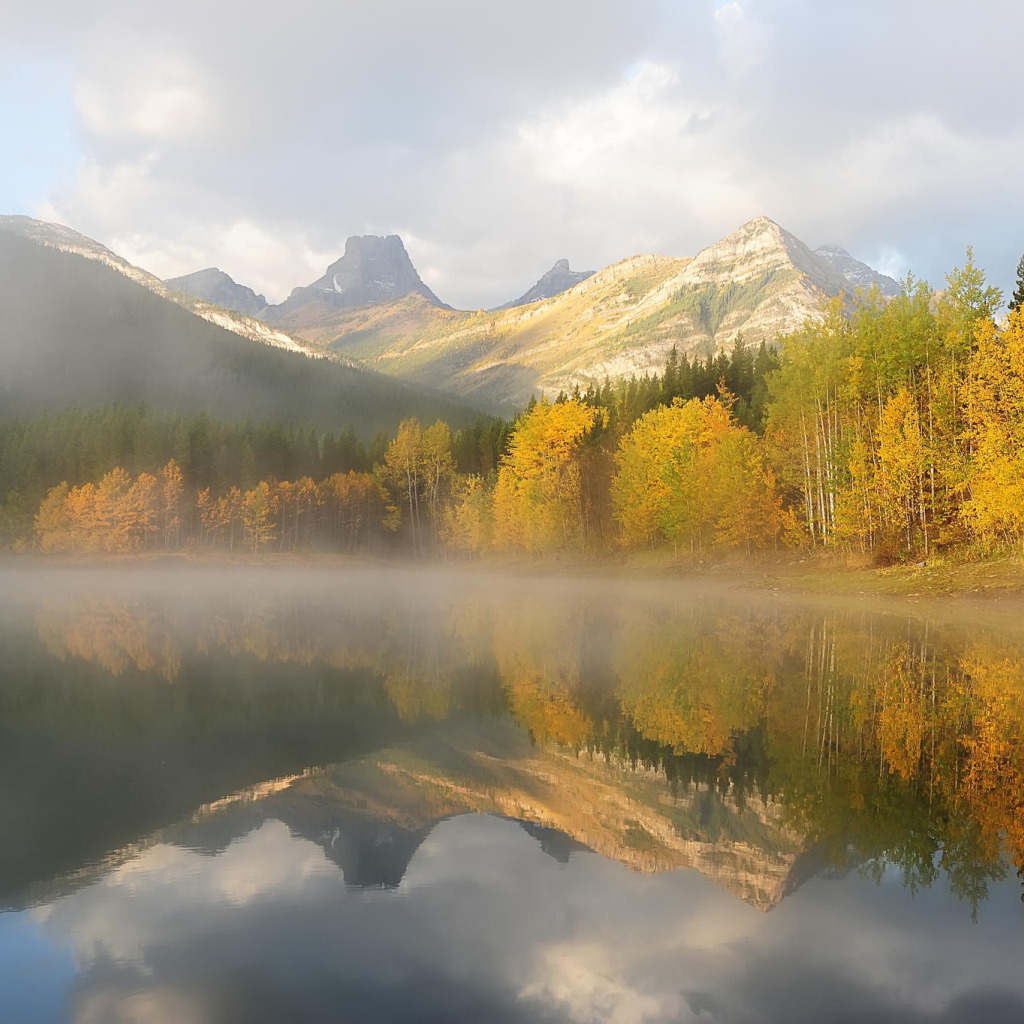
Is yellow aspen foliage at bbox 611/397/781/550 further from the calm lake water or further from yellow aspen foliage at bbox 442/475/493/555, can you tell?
the calm lake water

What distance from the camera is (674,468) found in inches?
2584

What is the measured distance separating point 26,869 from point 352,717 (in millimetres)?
7418

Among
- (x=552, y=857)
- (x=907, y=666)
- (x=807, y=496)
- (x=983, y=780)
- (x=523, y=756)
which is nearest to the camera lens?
(x=552, y=857)

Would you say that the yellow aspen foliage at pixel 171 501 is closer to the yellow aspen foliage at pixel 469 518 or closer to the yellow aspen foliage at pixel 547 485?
the yellow aspen foliage at pixel 469 518

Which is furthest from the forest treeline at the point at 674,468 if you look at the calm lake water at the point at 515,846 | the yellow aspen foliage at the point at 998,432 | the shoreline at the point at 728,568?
the calm lake water at the point at 515,846

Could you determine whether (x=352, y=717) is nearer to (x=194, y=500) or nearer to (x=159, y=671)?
(x=159, y=671)

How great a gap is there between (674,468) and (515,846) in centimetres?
5881

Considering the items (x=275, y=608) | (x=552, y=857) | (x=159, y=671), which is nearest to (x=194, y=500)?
→ (x=275, y=608)

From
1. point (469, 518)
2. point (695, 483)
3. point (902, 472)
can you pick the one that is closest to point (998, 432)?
point (902, 472)

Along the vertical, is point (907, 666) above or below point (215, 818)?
below

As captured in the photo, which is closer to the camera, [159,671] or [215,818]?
[215,818]

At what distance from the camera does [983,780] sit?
10586mm

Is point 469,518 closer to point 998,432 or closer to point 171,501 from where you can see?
point 171,501

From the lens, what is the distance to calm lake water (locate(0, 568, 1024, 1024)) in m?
5.87
